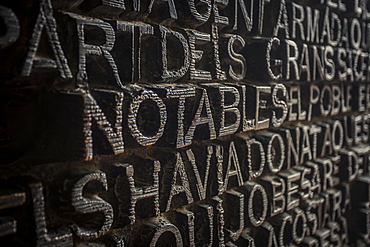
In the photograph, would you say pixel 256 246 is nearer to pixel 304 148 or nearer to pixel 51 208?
pixel 304 148

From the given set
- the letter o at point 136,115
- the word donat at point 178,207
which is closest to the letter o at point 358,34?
the word donat at point 178,207

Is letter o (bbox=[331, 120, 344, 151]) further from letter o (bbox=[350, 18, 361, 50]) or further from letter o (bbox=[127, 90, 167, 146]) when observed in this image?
letter o (bbox=[127, 90, 167, 146])

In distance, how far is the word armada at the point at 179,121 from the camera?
68cm

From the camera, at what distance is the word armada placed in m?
0.68

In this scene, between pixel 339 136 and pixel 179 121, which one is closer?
pixel 179 121

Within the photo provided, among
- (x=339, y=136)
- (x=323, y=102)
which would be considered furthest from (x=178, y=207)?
(x=339, y=136)

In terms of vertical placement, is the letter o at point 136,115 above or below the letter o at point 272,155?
above

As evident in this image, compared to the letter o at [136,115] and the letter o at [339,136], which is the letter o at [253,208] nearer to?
the letter o at [136,115]

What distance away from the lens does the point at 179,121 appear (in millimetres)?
892

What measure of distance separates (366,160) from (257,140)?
94 centimetres

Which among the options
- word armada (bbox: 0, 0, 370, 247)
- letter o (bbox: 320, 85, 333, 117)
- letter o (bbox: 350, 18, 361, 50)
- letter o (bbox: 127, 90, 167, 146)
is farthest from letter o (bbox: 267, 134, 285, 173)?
letter o (bbox: 350, 18, 361, 50)

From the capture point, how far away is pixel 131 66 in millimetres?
797

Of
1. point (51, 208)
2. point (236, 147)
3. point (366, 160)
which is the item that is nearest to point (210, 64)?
point (236, 147)

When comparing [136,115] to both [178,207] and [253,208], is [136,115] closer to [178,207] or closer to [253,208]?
[178,207]
